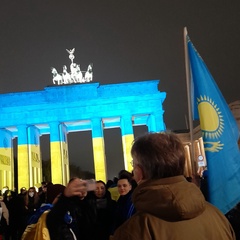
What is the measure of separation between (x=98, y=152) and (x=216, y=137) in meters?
42.0

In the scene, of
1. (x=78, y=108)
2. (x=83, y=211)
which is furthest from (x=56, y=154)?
(x=83, y=211)

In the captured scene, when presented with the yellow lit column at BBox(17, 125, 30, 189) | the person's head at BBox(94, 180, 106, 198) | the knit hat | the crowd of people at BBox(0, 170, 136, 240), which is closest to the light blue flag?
the crowd of people at BBox(0, 170, 136, 240)

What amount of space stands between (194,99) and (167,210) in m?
4.31

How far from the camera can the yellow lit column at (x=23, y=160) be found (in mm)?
45438

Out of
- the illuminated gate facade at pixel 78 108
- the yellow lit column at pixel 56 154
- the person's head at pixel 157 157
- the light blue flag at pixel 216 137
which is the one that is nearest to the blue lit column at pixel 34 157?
the illuminated gate facade at pixel 78 108

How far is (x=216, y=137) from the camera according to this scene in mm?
5750

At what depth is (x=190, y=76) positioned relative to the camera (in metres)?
6.39

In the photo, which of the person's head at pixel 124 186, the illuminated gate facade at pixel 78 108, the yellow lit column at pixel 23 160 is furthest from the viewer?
the illuminated gate facade at pixel 78 108

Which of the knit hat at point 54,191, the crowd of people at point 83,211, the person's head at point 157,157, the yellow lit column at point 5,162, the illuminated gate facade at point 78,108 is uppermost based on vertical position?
the illuminated gate facade at point 78,108

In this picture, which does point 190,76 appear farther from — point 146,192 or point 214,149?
point 146,192

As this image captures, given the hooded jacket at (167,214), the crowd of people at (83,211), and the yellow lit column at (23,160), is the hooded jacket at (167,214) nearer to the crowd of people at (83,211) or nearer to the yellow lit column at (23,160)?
the crowd of people at (83,211)

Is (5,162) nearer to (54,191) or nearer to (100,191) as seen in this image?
(100,191)

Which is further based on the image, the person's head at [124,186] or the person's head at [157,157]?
the person's head at [124,186]

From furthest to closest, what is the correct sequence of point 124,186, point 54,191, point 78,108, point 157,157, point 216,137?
point 78,108, point 124,186, point 216,137, point 54,191, point 157,157
